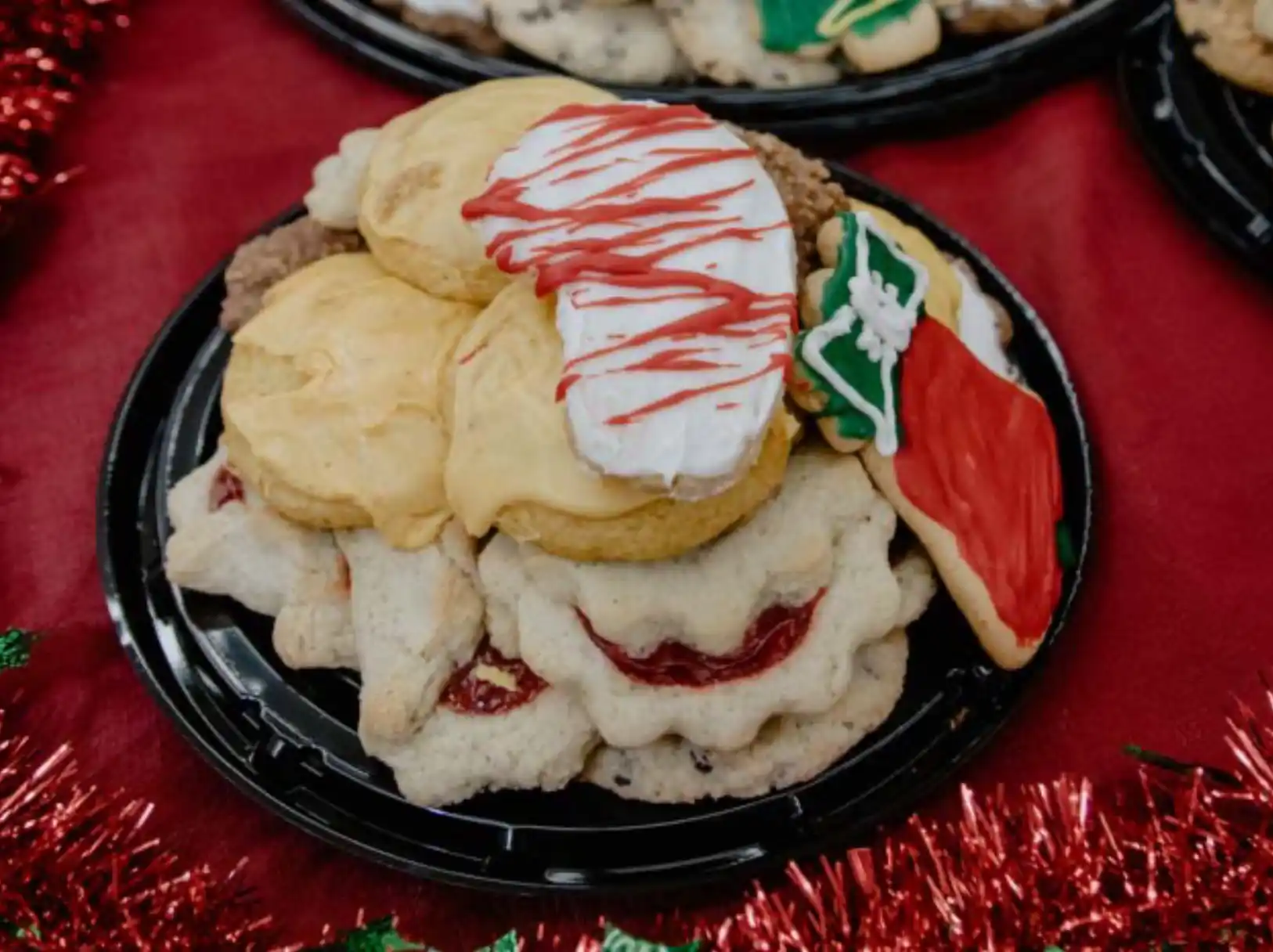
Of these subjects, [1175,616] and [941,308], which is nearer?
[941,308]

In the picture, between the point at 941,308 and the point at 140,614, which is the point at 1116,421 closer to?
the point at 941,308

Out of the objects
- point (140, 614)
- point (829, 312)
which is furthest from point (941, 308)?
point (140, 614)

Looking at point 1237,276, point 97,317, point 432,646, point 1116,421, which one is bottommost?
point 97,317

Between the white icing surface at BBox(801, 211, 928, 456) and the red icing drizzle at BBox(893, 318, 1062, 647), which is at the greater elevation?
the white icing surface at BBox(801, 211, 928, 456)

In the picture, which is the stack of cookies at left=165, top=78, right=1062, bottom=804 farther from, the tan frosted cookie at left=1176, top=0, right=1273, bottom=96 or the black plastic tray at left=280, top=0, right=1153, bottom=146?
the tan frosted cookie at left=1176, top=0, right=1273, bottom=96

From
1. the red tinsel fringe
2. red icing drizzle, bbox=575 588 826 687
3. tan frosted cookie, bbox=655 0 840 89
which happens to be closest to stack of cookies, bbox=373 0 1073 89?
tan frosted cookie, bbox=655 0 840 89
